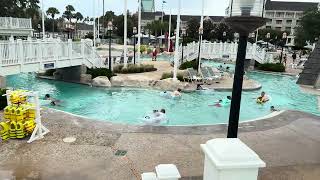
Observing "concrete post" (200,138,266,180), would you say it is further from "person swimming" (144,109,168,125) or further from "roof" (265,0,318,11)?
"roof" (265,0,318,11)

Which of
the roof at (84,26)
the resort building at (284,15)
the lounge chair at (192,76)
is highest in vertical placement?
the resort building at (284,15)

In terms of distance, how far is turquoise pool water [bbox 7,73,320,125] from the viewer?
58.3ft

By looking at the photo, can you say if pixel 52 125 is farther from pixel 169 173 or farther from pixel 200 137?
pixel 169 173

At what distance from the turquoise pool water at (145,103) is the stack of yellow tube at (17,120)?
6.81 meters

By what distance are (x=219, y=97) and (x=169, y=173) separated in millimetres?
18311

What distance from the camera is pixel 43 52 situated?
18641 millimetres

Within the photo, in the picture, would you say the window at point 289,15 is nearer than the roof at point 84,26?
Yes

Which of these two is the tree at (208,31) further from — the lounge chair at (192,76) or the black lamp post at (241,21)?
the black lamp post at (241,21)

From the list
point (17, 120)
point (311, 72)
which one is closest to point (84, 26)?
point (17, 120)

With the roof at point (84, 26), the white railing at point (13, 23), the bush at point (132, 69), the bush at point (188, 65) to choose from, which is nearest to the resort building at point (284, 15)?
the roof at point (84, 26)

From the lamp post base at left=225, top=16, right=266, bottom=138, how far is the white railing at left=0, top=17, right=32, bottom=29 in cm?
3024

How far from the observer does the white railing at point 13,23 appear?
30.2m

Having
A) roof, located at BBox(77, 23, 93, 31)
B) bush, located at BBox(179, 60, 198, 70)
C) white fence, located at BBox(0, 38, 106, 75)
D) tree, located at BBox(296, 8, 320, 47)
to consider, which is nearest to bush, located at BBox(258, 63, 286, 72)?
bush, located at BBox(179, 60, 198, 70)

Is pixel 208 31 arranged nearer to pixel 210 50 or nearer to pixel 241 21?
pixel 210 50
